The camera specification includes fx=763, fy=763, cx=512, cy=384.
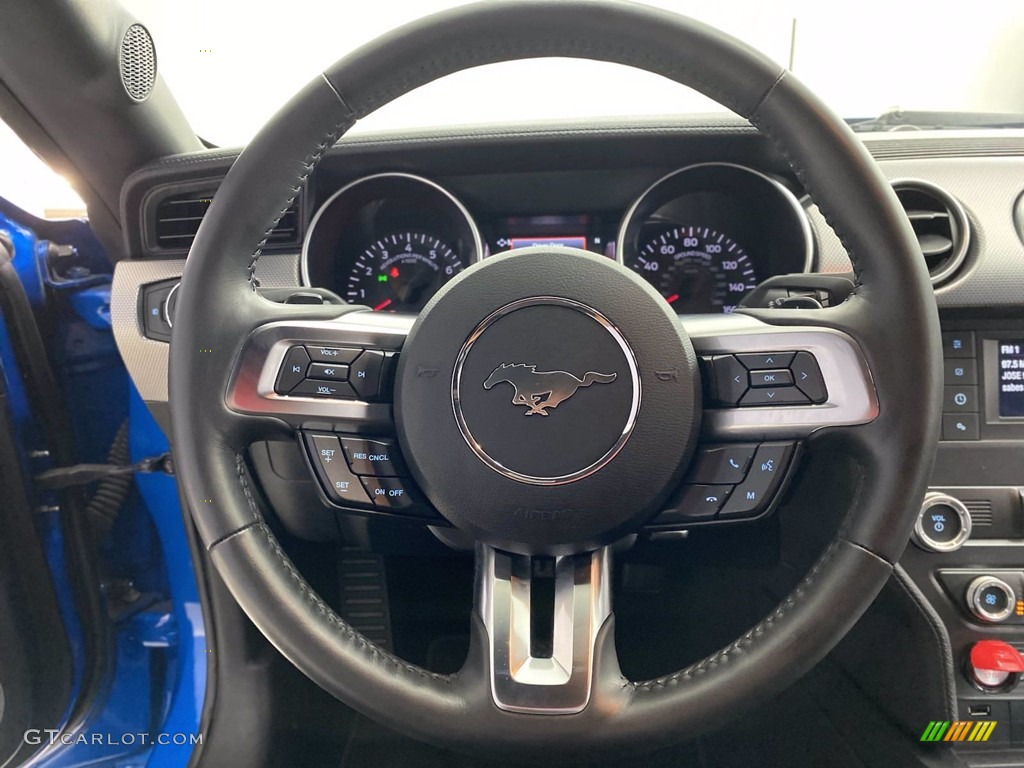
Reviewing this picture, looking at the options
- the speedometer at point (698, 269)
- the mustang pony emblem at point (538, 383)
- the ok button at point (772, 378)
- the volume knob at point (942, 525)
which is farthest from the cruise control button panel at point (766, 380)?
the speedometer at point (698, 269)

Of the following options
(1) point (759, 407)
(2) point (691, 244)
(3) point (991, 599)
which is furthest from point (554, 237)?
(3) point (991, 599)

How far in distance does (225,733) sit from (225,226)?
81 centimetres

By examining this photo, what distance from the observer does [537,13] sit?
2.15 ft

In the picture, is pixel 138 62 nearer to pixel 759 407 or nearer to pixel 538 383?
pixel 538 383

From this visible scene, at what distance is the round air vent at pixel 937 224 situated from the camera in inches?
39.0

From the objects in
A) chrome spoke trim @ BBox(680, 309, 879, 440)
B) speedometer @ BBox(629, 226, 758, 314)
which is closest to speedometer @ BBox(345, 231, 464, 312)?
speedometer @ BBox(629, 226, 758, 314)

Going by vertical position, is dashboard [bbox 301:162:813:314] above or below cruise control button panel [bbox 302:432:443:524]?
above

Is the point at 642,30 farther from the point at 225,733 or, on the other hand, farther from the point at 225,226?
the point at 225,733

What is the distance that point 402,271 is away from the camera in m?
1.26

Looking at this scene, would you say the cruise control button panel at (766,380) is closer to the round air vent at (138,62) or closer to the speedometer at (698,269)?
the speedometer at (698,269)

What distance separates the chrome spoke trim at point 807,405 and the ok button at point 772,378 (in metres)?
0.02

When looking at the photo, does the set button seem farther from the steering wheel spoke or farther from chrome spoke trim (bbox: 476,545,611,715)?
the steering wheel spoke

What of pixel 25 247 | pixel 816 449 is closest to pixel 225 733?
pixel 25 247

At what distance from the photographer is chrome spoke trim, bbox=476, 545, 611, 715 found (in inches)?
25.8
